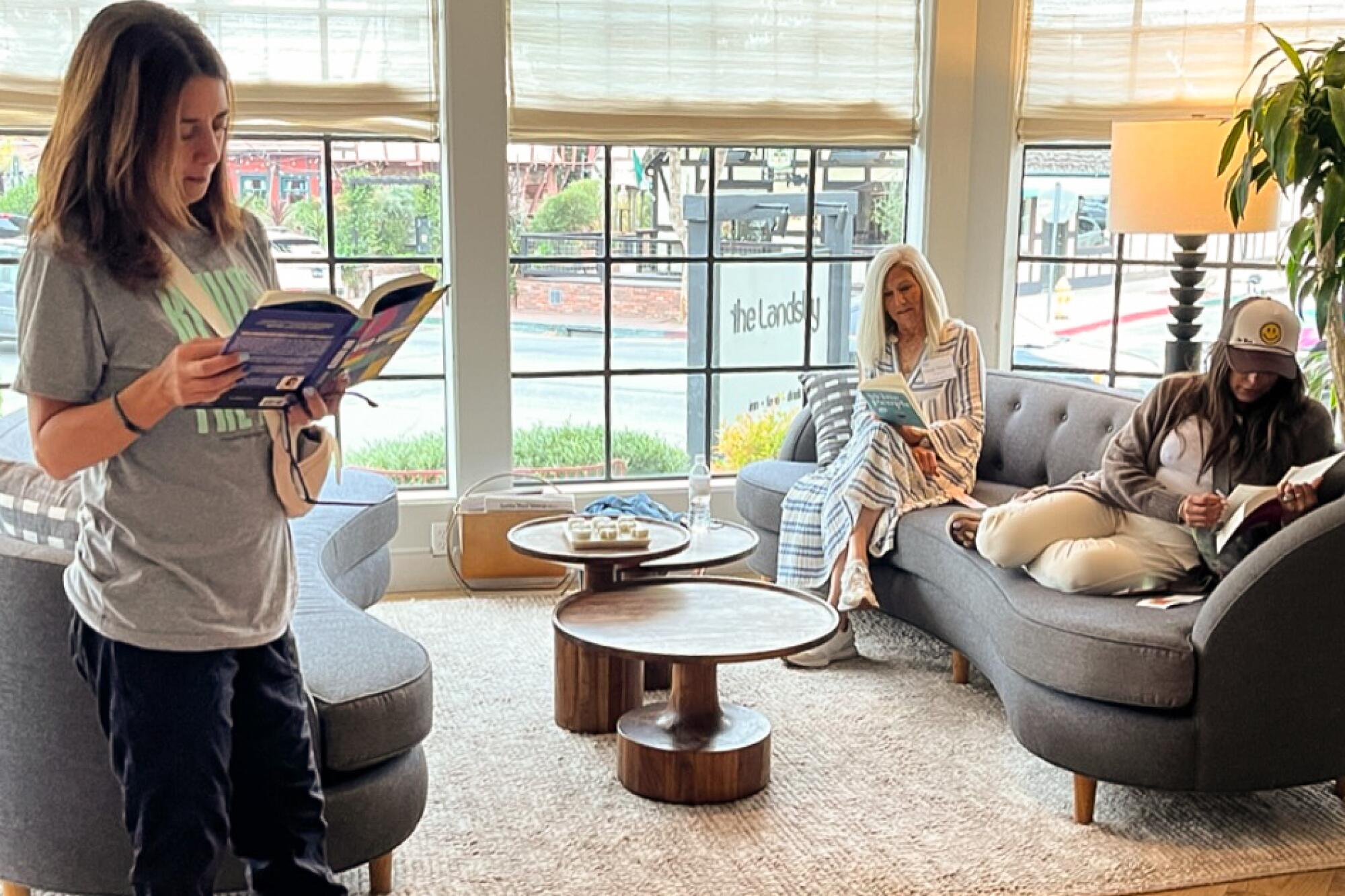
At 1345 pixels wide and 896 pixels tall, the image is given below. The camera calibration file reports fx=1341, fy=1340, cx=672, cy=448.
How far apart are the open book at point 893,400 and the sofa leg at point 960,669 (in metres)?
0.66

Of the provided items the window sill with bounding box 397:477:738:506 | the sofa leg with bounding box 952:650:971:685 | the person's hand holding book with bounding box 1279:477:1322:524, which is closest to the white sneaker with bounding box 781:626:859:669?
the sofa leg with bounding box 952:650:971:685

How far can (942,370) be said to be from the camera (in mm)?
4043

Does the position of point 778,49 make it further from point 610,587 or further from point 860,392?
point 610,587

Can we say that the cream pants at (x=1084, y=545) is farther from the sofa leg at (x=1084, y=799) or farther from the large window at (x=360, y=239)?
the large window at (x=360, y=239)

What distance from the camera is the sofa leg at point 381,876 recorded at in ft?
8.19

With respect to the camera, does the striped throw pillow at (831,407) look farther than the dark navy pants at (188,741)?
Yes

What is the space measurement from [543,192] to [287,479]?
294 cm

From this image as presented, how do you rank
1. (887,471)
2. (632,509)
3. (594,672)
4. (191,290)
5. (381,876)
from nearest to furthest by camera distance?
(191,290), (381,876), (594,672), (887,471), (632,509)

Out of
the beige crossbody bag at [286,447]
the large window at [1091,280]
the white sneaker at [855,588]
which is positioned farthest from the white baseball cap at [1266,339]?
the beige crossbody bag at [286,447]

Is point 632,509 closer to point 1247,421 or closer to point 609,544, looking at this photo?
point 609,544

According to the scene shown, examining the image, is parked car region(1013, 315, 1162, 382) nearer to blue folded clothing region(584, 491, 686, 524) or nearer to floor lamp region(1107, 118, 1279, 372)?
floor lamp region(1107, 118, 1279, 372)

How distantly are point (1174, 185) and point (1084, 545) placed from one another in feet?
4.48

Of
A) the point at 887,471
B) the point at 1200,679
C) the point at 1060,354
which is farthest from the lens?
the point at 1060,354

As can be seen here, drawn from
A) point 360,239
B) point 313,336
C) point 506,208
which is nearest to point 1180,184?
point 506,208
